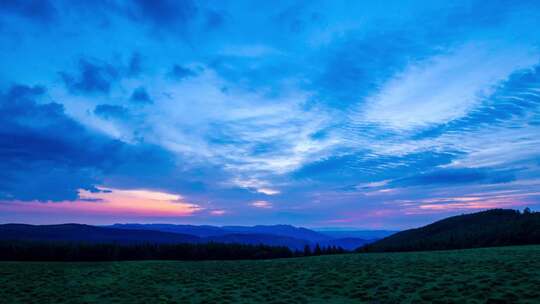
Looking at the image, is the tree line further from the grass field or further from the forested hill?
the grass field

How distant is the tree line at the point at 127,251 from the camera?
84062mm

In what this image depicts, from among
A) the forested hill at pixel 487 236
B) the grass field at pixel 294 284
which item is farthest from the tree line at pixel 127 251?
the grass field at pixel 294 284

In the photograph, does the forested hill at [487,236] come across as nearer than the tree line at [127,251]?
No

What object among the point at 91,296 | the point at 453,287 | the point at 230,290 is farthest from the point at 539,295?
the point at 91,296

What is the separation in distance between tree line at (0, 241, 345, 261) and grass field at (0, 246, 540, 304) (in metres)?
36.0

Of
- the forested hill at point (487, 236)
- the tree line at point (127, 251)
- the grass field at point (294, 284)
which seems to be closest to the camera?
the grass field at point (294, 284)

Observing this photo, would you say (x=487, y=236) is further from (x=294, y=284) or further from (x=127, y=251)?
(x=127, y=251)

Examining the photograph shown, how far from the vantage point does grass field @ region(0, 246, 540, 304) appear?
99.2 feet

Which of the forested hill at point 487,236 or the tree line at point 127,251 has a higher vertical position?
the forested hill at point 487,236

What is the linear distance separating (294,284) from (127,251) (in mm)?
68272

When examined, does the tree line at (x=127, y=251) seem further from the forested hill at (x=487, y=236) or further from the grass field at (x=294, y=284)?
the grass field at (x=294, y=284)

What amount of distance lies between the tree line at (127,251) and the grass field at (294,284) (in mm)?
36042

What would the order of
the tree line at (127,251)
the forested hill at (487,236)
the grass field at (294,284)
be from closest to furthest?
the grass field at (294,284) < the tree line at (127,251) < the forested hill at (487,236)

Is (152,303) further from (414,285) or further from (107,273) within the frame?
(414,285)
